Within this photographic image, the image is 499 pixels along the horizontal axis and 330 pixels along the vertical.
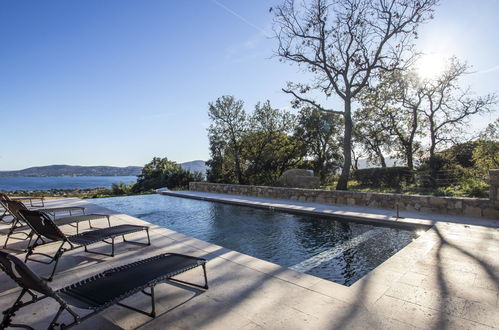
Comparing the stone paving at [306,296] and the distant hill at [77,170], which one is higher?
the distant hill at [77,170]

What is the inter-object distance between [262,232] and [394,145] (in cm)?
1477

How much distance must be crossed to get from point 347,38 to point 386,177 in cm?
724

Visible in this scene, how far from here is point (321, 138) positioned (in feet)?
65.3

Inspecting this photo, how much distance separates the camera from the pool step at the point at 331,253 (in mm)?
4486

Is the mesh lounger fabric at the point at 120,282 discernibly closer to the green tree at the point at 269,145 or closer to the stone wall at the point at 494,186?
the stone wall at the point at 494,186

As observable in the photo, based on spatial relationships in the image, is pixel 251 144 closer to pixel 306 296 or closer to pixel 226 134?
pixel 226 134

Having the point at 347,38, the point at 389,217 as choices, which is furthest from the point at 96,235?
the point at 347,38

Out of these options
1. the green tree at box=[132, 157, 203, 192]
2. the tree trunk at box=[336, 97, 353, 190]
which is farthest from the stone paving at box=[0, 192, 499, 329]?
the green tree at box=[132, 157, 203, 192]

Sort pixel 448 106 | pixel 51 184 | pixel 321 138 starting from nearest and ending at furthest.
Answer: pixel 448 106
pixel 321 138
pixel 51 184

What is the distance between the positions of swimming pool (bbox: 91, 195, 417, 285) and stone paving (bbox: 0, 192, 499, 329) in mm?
706

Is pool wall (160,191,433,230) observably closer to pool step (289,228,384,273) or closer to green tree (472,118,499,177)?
pool step (289,228,384,273)

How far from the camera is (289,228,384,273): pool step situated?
14.7 ft

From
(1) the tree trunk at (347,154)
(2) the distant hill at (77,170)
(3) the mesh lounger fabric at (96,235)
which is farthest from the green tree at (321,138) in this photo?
(2) the distant hill at (77,170)

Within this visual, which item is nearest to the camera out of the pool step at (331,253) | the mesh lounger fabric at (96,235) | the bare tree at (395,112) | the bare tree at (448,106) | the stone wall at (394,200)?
the mesh lounger fabric at (96,235)
